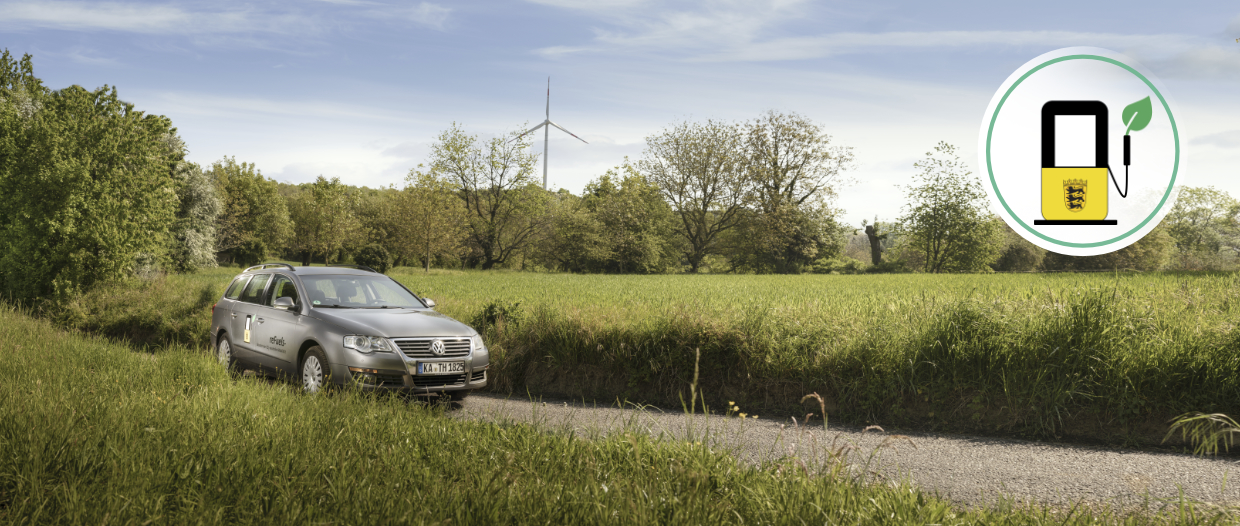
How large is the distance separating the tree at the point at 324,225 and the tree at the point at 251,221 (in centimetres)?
120

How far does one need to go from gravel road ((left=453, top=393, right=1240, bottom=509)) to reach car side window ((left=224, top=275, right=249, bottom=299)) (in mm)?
6404

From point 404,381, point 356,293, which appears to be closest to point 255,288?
point 356,293

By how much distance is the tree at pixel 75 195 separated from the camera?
1712cm

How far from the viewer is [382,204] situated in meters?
63.0

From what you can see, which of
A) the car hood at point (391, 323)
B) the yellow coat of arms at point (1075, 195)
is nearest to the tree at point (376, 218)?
the car hood at point (391, 323)

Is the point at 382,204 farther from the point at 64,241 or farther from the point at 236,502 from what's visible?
the point at 236,502

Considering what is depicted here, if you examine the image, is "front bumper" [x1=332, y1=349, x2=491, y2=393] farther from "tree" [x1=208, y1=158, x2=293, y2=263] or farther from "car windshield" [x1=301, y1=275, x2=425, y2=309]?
"tree" [x1=208, y1=158, x2=293, y2=263]

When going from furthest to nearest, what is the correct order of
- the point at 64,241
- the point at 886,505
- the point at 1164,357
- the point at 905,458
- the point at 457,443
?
the point at 64,241, the point at 1164,357, the point at 905,458, the point at 457,443, the point at 886,505

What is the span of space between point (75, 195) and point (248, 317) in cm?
1132

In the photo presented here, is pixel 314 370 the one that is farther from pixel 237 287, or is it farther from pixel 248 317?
pixel 237 287

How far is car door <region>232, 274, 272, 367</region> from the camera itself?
31.9 feet

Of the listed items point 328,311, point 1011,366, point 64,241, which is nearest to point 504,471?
point 328,311

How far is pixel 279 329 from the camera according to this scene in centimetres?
902

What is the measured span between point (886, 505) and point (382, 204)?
6428 cm
